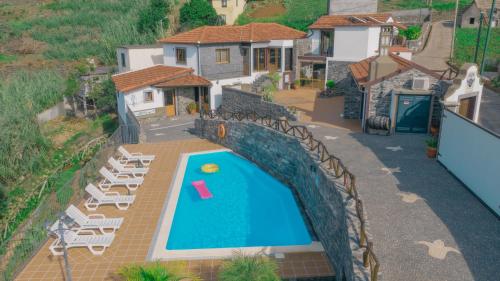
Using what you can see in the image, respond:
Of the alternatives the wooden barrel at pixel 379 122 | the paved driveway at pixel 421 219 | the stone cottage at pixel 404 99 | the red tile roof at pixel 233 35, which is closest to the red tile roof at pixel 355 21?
the red tile roof at pixel 233 35

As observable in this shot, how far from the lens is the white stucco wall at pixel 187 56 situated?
33219 mm

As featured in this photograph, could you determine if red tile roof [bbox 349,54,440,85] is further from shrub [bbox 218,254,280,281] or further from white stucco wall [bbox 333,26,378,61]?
shrub [bbox 218,254,280,281]

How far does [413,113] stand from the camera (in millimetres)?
19891

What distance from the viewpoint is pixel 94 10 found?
270ft

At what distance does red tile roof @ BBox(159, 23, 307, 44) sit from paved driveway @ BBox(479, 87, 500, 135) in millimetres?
16591

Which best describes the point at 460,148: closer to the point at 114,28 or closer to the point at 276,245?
the point at 276,245

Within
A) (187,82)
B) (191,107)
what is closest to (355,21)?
(187,82)

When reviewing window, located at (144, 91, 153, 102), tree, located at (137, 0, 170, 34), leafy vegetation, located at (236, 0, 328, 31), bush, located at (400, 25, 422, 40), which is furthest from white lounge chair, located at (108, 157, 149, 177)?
leafy vegetation, located at (236, 0, 328, 31)

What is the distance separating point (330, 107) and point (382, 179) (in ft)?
46.9

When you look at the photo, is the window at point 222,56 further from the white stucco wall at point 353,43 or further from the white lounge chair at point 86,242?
the white lounge chair at point 86,242

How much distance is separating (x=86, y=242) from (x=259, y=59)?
25323 millimetres

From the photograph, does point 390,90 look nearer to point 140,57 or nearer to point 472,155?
point 472,155

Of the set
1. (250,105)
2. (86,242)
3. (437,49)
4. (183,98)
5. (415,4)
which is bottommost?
(86,242)

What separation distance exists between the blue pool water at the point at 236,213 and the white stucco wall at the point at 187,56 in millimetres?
13887
